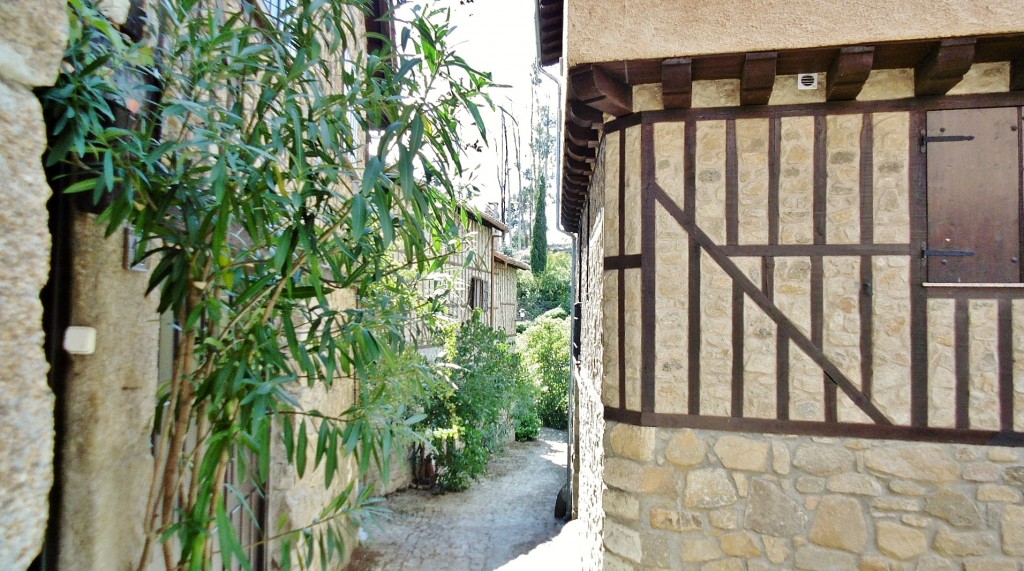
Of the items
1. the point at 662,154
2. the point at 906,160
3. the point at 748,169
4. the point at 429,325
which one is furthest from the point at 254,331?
the point at 906,160

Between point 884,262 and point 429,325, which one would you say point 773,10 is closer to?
point 884,262

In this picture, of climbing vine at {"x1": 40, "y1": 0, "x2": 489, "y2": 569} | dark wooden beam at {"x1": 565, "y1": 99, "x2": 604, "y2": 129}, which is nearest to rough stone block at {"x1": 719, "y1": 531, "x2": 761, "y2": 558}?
climbing vine at {"x1": 40, "y1": 0, "x2": 489, "y2": 569}

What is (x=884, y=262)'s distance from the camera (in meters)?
2.87

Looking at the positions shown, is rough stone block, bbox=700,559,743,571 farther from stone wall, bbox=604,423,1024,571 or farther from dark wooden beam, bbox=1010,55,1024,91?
dark wooden beam, bbox=1010,55,1024,91

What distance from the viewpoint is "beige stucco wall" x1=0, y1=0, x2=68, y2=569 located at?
3.51ft

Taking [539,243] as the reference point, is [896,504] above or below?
below

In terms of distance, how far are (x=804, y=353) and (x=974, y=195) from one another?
1180 millimetres

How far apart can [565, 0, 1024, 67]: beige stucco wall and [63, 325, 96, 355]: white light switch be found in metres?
2.47

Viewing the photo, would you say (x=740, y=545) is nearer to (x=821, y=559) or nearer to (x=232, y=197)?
(x=821, y=559)

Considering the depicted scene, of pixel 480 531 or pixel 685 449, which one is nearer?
pixel 685 449

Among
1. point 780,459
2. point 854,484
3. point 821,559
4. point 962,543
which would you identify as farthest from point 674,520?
point 962,543

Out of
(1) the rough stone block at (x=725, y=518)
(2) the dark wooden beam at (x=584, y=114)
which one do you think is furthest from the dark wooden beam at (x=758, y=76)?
(1) the rough stone block at (x=725, y=518)

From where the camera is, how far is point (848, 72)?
273 centimetres

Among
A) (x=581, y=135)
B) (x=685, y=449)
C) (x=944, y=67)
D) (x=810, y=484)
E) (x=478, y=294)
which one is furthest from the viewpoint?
(x=478, y=294)
